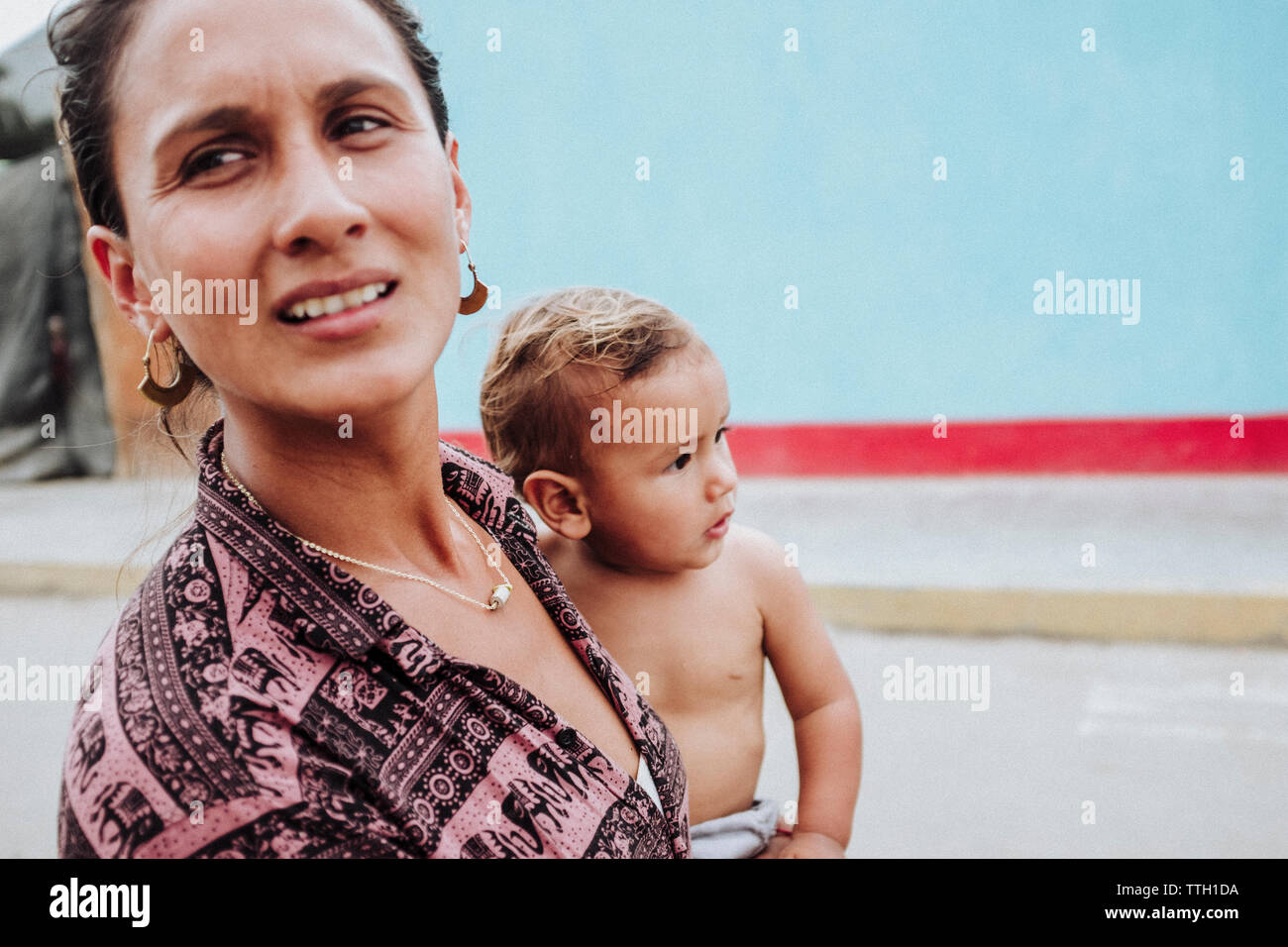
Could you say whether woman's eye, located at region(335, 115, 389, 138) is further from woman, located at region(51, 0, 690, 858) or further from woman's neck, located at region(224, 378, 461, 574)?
woman's neck, located at region(224, 378, 461, 574)

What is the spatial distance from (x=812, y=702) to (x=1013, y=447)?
399 cm

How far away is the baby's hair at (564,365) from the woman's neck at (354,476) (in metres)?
0.35

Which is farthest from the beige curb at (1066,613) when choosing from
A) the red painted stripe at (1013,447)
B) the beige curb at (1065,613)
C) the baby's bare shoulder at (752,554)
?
the baby's bare shoulder at (752,554)

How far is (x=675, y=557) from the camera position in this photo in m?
1.36

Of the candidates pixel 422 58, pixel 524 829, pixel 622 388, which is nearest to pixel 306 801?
pixel 524 829

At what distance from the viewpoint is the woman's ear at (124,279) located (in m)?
0.87

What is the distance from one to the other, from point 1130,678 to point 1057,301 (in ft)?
7.77

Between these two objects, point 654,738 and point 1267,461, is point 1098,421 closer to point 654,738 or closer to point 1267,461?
point 1267,461

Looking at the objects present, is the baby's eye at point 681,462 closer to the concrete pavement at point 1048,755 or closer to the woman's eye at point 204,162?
the woman's eye at point 204,162

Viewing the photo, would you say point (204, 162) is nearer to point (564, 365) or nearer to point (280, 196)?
point (280, 196)

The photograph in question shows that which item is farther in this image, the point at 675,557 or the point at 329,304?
the point at 675,557

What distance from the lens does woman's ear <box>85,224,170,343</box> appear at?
87cm

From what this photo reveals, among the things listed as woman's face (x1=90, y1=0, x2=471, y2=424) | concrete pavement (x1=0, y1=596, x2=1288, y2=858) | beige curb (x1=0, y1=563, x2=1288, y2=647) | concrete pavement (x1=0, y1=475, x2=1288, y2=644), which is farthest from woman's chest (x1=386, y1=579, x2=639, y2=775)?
Result: beige curb (x1=0, y1=563, x2=1288, y2=647)

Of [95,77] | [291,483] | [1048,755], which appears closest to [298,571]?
[291,483]
